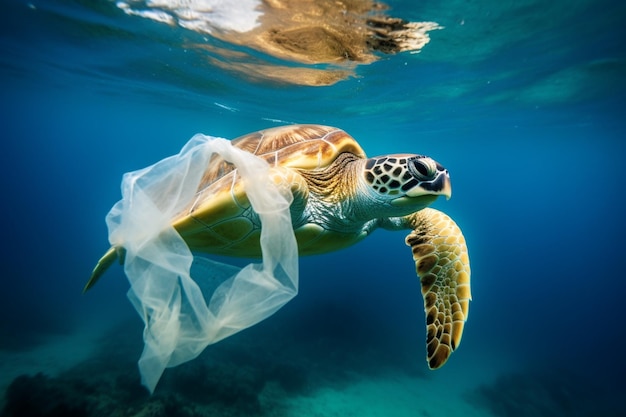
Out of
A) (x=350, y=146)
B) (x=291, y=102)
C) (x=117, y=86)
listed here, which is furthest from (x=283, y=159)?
(x=117, y=86)

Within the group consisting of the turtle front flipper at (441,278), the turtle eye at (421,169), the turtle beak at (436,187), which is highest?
the turtle eye at (421,169)

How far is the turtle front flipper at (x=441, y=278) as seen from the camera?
7.21 feet

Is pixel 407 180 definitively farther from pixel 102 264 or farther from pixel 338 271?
pixel 338 271

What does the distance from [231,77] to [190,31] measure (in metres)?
3.45

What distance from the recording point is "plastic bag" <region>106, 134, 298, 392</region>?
1729 millimetres

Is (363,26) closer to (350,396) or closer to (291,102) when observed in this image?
(291,102)

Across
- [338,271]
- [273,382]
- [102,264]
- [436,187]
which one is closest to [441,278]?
[436,187]

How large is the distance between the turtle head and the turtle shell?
49cm

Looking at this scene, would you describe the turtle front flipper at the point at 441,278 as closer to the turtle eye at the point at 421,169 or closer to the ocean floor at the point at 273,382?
the turtle eye at the point at 421,169

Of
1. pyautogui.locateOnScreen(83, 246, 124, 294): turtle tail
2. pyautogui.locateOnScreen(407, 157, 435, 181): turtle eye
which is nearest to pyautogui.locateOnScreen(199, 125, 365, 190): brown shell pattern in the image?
pyautogui.locateOnScreen(407, 157, 435, 181): turtle eye

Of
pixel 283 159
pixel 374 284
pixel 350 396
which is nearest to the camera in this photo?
pixel 283 159

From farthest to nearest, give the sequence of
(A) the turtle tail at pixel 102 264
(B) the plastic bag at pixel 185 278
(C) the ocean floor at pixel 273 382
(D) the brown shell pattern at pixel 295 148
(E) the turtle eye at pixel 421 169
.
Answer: (C) the ocean floor at pixel 273 382 < (A) the turtle tail at pixel 102 264 < (D) the brown shell pattern at pixel 295 148 < (E) the turtle eye at pixel 421 169 < (B) the plastic bag at pixel 185 278

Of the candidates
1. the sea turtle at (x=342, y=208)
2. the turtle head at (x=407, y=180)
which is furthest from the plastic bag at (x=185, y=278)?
the turtle head at (x=407, y=180)

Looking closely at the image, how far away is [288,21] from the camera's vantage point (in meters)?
6.08
